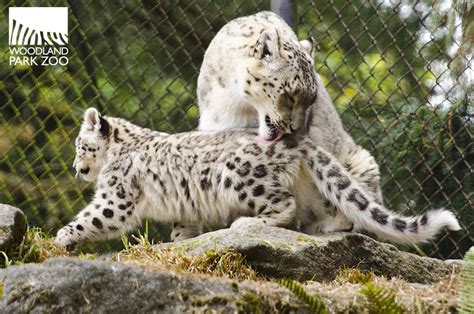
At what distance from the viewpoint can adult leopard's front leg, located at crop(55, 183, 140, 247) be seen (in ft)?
18.9

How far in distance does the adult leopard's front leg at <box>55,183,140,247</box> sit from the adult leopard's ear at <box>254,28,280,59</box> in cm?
129

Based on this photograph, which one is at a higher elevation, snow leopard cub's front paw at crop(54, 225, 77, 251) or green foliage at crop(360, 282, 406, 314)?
green foliage at crop(360, 282, 406, 314)

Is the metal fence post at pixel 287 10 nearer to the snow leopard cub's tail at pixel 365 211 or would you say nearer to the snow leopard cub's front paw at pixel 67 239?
the snow leopard cub's tail at pixel 365 211

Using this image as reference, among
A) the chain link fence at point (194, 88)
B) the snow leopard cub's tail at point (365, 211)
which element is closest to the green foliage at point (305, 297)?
the snow leopard cub's tail at point (365, 211)

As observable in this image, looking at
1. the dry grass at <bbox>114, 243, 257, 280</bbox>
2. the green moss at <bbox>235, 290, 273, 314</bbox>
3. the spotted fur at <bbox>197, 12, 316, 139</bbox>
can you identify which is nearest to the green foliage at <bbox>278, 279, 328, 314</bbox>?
the green moss at <bbox>235, 290, 273, 314</bbox>

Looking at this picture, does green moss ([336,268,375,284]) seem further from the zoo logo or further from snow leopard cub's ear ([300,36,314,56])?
the zoo logo

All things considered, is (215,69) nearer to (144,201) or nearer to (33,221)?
(144,201)

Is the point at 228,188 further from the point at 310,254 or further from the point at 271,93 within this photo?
the point at 310,254

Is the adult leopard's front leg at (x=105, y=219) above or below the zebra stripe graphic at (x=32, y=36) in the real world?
below

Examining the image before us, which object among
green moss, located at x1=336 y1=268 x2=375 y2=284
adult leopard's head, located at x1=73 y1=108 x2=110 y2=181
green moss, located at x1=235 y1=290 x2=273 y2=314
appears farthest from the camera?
adult leopard's head, located at x1=73 y1=108 x2=110 y2=181

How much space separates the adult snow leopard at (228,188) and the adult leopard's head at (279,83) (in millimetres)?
128

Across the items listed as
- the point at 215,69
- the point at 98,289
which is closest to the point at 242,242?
the point at 98,289

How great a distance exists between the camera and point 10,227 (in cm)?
452

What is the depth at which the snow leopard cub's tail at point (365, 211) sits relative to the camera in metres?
4.85
